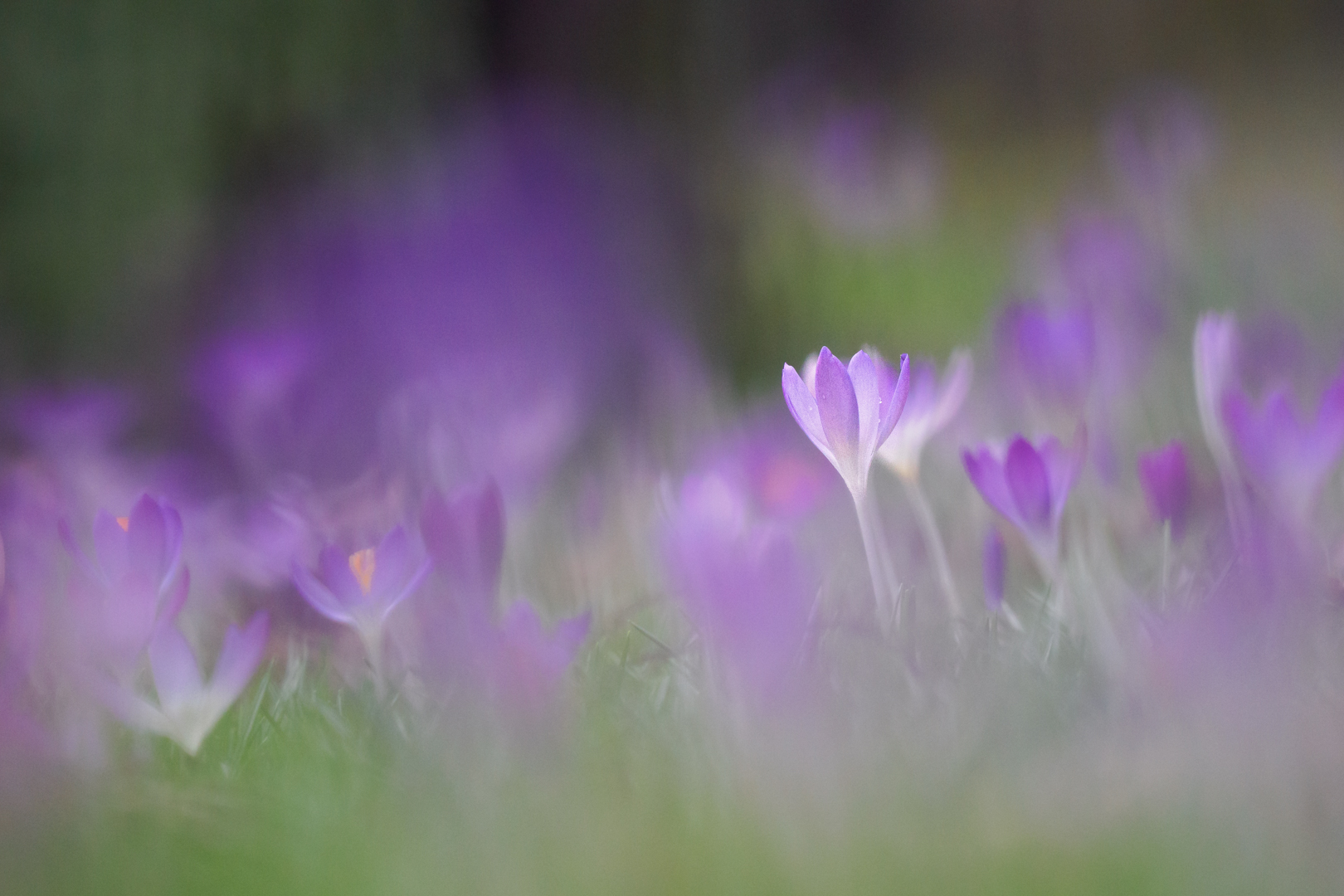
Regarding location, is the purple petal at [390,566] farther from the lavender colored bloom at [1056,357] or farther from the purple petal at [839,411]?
the lavender colored bloom at [1056,357]

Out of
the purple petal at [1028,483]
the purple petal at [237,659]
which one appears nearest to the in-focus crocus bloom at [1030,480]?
the purple petal at [1028,483]

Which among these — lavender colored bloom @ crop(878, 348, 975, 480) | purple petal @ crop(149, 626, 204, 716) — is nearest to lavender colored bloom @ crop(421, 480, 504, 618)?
purple petal @ crop(149, 626, 204, 716)

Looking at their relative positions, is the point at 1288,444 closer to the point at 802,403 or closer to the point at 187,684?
the point at 802,403

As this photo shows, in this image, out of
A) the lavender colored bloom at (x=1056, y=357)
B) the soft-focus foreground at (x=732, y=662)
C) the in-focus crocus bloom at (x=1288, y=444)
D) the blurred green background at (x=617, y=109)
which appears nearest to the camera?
the soft-focus foreground at (x=732, y=662)

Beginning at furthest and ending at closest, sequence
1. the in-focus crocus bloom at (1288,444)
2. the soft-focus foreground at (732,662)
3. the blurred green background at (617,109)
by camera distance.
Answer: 1. the blurred green background at (617,109)
2. the in-focus crocus bloom at (1288,444)
3. the soft-focus foreground at (732,662)

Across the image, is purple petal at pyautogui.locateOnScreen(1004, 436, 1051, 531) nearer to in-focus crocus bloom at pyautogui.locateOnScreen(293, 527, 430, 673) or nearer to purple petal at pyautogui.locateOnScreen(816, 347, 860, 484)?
purple petal at pyautogui.locateOnScreen(816, 347, 860, 484)

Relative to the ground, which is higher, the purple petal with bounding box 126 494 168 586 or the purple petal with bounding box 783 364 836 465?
the purple petal with bounding box 783 364 836 465
